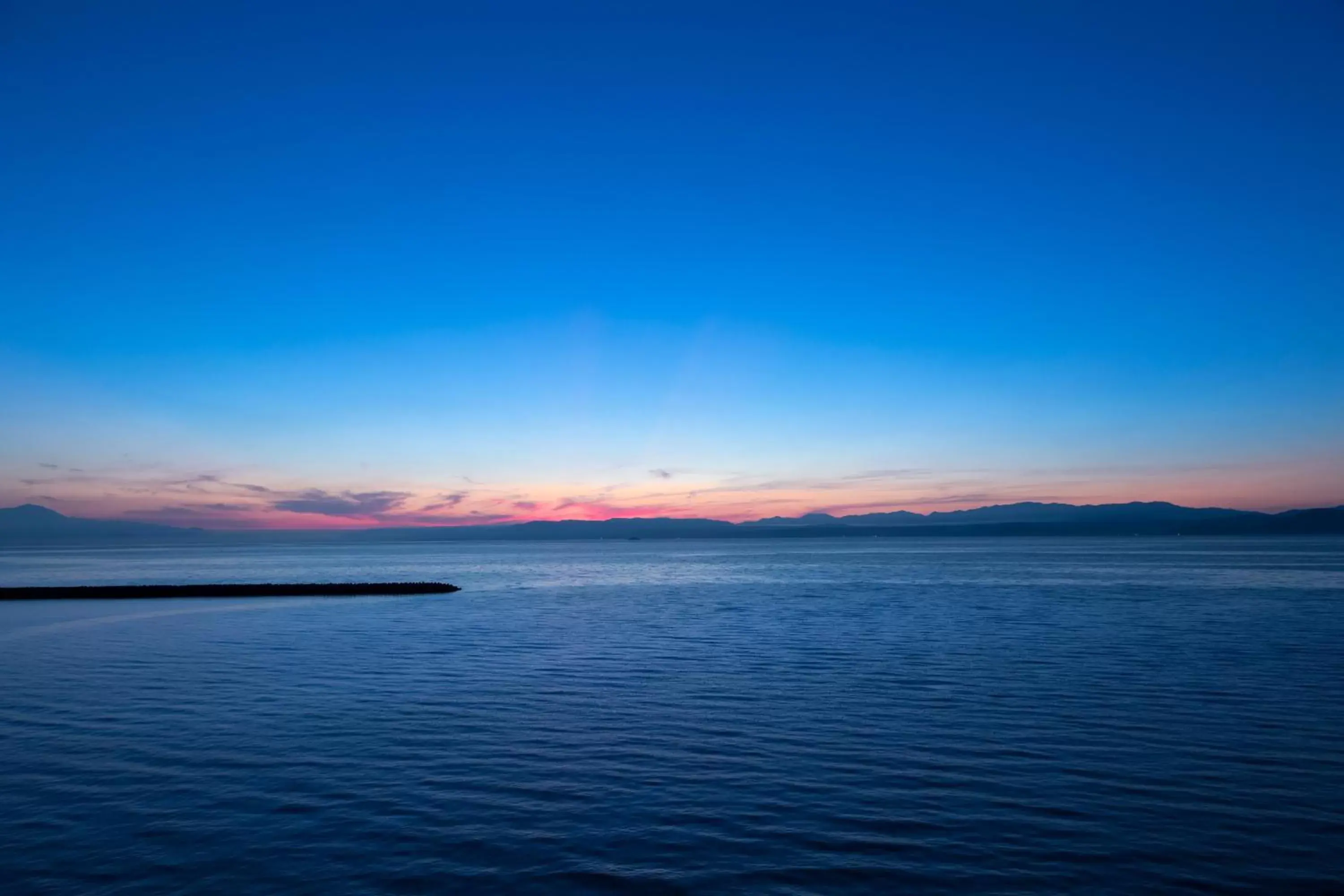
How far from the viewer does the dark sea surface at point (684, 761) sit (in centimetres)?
1303

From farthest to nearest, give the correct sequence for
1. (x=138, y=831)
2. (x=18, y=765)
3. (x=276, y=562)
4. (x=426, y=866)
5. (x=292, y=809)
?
(x=276, y=562), (x=18, y=765), (x=292, y=809), (x=138, y=831), (x=426, y=866)

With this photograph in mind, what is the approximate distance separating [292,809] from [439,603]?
5772 centimetres

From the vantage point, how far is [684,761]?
1894cm

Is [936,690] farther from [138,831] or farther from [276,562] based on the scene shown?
[276,562]

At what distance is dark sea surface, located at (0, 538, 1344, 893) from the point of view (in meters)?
13.0

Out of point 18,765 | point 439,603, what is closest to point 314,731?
point 18,765

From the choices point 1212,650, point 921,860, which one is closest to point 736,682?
point 921,860

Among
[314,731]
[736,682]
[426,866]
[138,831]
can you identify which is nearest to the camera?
[426,866]

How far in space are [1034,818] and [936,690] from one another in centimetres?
1257

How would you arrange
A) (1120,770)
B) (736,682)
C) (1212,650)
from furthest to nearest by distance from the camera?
(1212,650)
(736,682)
(1120,770)

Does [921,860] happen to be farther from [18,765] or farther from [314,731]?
[18,765]

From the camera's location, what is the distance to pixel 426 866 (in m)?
13.1

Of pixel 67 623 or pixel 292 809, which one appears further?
pixel 67 623

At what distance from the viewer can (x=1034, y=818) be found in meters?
14.9
